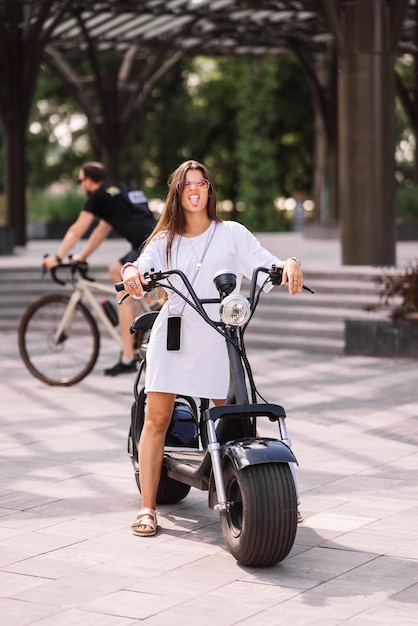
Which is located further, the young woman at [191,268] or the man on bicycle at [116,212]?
the man on bicycle at [116,212]

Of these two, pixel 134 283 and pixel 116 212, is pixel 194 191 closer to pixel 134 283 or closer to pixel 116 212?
pixel 134 283

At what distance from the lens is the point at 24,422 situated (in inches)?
349

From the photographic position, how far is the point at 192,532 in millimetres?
5898

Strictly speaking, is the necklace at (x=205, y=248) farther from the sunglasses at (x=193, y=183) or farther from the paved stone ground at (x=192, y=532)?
the paved stone ground at (x=192, y=532)

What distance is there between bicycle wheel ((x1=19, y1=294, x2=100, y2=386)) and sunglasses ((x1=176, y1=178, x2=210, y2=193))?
15.2 ft

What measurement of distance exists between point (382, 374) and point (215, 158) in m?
37.4

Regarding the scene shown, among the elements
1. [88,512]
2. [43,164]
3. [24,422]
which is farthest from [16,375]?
[43,164]

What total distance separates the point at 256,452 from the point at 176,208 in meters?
1.22

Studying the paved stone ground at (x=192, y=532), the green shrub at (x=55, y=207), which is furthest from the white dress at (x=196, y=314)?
the green shrub at (x=55, y=207)

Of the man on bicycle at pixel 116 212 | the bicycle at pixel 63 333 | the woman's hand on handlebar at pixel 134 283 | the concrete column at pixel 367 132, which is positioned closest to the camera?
the woman's hand on handlebar at pixel 134 283

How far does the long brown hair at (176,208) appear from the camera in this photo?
18.8ft

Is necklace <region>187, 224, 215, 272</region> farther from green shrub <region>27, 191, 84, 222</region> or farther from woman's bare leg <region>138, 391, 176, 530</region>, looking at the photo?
green shrub <region>27, 191, 84, 222</region>

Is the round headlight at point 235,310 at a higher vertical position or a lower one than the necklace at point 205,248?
lower

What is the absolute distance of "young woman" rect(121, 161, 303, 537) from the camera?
5680mm
